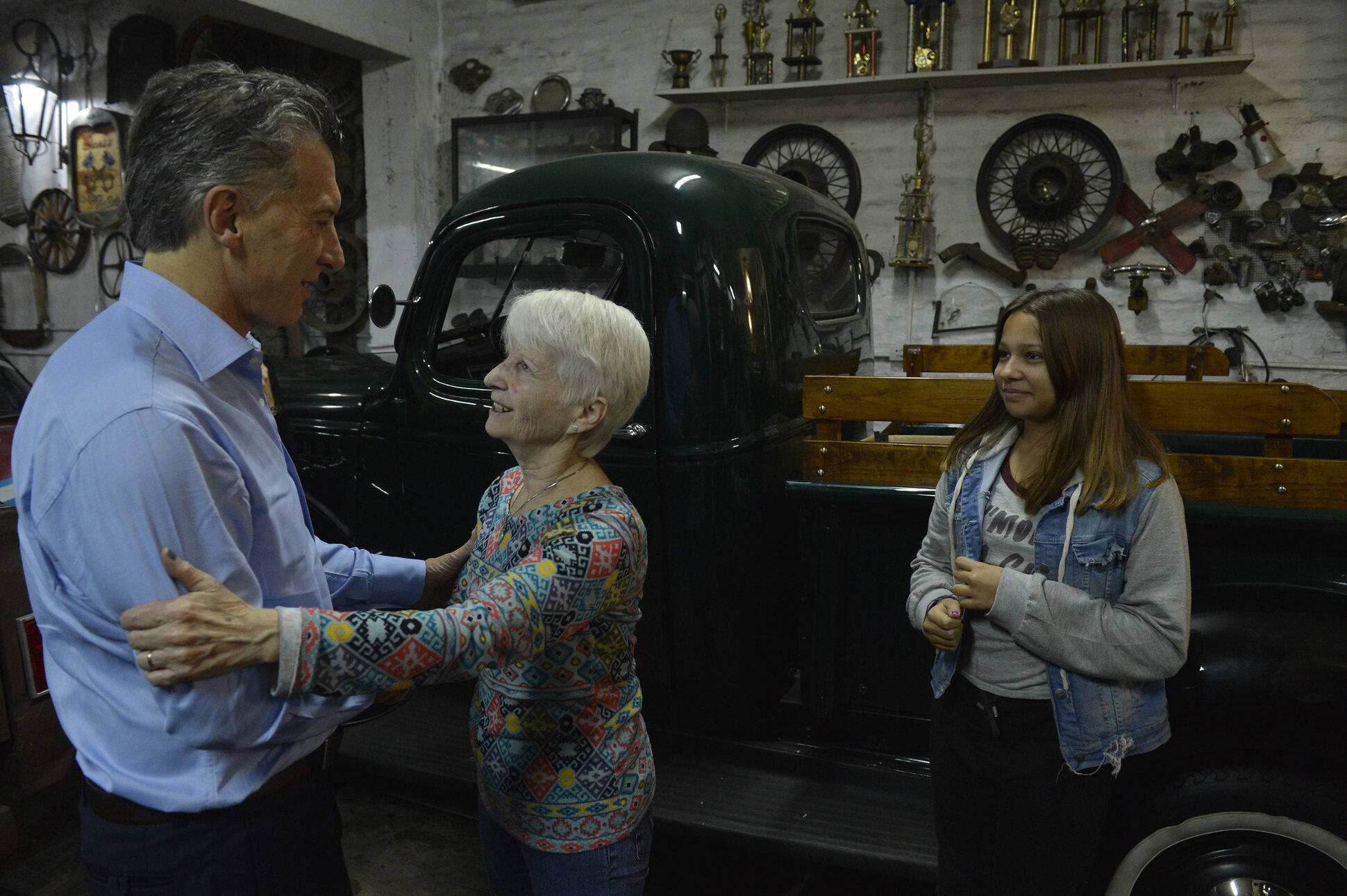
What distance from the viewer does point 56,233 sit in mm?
7484

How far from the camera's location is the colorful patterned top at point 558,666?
1.20 m

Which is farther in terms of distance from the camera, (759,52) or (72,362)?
(759,52)

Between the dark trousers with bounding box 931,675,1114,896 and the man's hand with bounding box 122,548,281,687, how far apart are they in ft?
4.00

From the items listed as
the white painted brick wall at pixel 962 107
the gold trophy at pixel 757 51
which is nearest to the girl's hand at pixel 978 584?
the white painted brick wall at pixel 962 107

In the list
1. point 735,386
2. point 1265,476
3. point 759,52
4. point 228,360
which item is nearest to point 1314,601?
point 1265,476

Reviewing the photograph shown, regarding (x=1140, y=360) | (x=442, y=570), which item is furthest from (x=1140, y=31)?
(x=442, y=570)

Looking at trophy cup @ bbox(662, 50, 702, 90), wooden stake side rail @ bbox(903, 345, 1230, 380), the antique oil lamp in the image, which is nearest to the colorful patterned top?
wooden stake side rail @ bbox(903, 345, 1230, 380)

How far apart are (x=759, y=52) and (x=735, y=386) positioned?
3.78 metres

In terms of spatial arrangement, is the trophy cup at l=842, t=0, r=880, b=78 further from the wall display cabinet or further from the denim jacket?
Result: the denim jacket

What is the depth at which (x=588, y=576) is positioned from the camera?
1.25 meters

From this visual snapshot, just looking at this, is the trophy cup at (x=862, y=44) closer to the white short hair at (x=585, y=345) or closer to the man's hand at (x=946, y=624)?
the man's hand at (x=946, y=624)

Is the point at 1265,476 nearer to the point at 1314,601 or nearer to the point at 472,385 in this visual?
the point at 1314,601

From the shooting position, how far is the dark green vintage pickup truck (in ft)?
5.80

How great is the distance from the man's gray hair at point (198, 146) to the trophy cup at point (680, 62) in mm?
4780
